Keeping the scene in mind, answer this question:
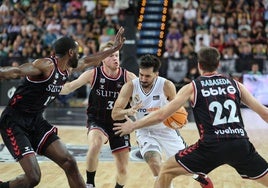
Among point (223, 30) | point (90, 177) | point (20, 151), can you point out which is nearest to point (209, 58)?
point (20, 151)

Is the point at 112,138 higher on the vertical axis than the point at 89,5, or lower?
higher

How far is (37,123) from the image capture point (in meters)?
5.96

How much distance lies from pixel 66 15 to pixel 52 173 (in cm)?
1205

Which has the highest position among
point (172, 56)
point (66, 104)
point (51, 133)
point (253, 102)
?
point (253, 102)

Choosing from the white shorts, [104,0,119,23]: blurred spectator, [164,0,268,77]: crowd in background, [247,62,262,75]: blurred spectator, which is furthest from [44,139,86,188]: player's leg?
[104,0,119,23]: blurred spectator

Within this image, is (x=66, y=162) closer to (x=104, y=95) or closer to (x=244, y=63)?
(x=104, y=95)

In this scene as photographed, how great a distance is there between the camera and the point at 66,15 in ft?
64.0

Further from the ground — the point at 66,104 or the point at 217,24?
the point at 217,24

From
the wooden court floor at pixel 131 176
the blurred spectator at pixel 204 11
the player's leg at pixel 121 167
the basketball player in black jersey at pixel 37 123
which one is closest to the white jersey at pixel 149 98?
the player's leg at pixel 121 167

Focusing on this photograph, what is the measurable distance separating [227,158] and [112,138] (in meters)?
2.34

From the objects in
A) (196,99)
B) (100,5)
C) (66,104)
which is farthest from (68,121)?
(196,99)

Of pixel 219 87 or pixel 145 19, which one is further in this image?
pixel 145 19

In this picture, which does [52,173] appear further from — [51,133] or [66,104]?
[66,104]

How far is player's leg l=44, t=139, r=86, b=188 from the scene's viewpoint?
5809 millimetres
